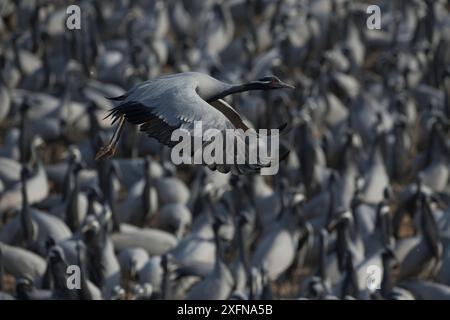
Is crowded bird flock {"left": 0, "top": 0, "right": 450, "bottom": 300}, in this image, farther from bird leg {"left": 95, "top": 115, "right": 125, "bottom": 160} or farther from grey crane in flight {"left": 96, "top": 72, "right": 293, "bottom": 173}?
bird leg {"left": 95, "top": 115, "right": 125, "bottom": 160}

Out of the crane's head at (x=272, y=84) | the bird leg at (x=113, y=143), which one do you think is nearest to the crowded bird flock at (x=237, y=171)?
the crane's head at (x=272, y=84)

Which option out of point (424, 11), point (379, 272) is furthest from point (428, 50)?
point (379, 272)

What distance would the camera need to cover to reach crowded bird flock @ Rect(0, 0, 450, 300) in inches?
632

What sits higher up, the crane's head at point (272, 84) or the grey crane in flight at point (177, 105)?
the crane's head at point (272, 84)

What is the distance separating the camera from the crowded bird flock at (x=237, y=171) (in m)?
16.0

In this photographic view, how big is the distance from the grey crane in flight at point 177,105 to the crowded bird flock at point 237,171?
38 mm

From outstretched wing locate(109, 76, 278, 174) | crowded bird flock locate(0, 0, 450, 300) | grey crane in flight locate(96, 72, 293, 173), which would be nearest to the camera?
outstretched wing locate(109, 76, 278, 174)

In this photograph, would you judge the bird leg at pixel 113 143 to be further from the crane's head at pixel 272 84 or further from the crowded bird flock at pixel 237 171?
the crane's head at pixel 272 84

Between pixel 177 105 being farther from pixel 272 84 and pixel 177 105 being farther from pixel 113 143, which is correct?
pixel 113 143

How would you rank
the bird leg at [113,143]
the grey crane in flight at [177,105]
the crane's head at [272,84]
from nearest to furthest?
the grey crane in flight at [177,105] → the crane's head at [272,84] → the bird leg at [113,143]

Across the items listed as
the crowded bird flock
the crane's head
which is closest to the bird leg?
the crowded bird flock

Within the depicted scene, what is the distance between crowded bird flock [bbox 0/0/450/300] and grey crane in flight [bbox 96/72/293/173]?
0.12 feet

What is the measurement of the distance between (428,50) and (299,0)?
2609 millimetres

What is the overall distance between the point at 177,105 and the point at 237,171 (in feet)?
2.15
